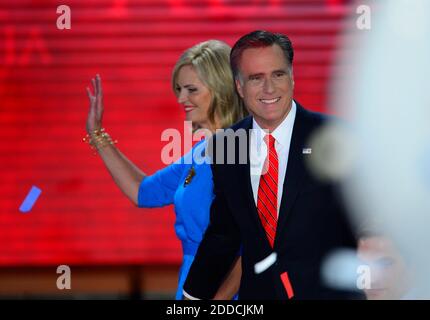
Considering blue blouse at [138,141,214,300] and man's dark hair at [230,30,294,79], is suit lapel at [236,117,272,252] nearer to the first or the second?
man's dark hair at [230,30,294,79]

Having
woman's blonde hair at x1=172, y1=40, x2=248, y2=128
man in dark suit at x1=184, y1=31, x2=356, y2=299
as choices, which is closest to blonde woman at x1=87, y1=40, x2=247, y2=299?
woman's blonde hair at x1=172, y1=40, x2=248, y2=128

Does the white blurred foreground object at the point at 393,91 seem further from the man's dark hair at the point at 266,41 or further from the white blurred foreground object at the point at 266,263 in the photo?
the white blurred foreground object at the point at 266,263

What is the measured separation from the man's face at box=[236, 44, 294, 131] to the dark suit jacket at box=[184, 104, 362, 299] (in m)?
0.09

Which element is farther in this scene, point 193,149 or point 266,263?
point 193,149

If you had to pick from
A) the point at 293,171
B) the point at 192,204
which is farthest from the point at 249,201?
the point at 192,204

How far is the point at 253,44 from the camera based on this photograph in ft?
10.9

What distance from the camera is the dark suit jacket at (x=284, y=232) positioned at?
306 cm

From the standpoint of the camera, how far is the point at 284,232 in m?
3.12

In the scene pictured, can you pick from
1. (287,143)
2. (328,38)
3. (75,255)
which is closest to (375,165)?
(328,38)

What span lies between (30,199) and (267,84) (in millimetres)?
4874

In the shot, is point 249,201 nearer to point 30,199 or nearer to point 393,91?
point 393,91

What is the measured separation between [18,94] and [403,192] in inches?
142

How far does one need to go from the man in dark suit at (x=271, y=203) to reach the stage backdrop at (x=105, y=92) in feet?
14.5

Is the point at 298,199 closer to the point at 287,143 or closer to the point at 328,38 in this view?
the point at 287,143
